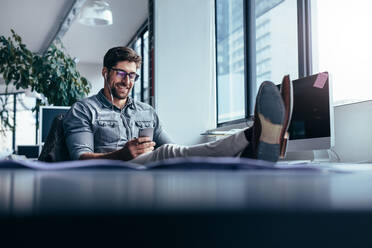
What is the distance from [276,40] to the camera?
331cm

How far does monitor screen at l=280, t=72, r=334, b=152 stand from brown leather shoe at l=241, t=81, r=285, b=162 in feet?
2.61

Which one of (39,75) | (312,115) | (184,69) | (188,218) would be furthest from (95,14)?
(188,218)

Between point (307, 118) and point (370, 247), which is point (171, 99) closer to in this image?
point (307, 118)

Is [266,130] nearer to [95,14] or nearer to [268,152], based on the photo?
[268,152]

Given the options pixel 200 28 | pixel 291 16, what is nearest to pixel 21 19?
pixel 200 28

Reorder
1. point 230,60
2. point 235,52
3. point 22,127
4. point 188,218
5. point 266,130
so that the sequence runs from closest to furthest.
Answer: point 188,218, point 266,130, point 235,52, point 230,60, point 22,127

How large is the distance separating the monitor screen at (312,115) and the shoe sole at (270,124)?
800 mm

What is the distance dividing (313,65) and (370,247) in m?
2.74

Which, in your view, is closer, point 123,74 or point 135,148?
point 135,148

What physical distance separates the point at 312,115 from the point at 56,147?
49.1 inches

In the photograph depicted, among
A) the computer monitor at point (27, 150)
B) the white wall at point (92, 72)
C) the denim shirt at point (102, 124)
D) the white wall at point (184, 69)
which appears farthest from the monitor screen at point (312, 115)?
the white wall at point (92, 72)

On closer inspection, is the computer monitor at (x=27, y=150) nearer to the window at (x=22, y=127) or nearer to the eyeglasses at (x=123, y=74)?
the eyeglasses at (x=123, y=74)

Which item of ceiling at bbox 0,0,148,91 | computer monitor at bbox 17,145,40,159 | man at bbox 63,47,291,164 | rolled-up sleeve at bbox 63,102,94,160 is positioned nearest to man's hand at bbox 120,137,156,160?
man at bbox 63,47,291,164

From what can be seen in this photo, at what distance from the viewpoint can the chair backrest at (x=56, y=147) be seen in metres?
1.91
